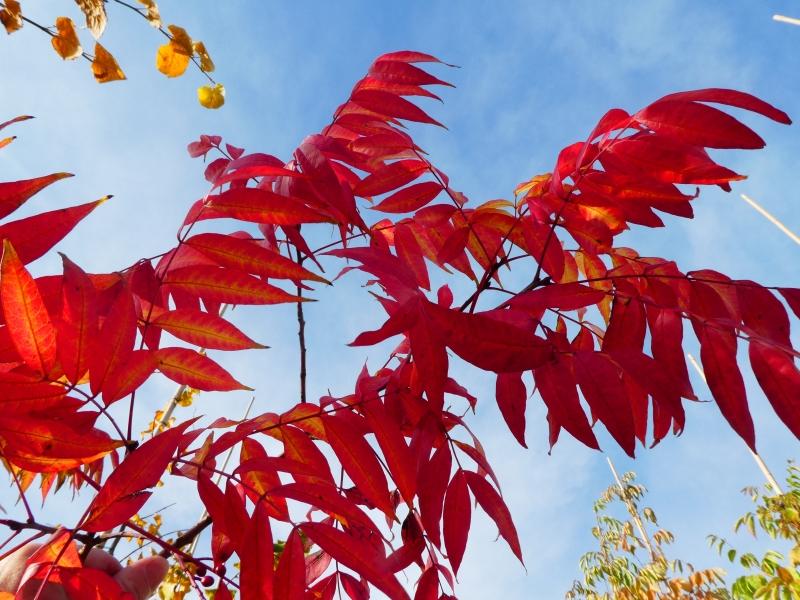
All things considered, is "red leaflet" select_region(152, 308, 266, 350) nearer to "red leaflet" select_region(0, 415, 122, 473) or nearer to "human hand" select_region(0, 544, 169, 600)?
"red leaflet" select_region(0, 415, 122, 473)

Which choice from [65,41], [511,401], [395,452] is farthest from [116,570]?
[65,41]

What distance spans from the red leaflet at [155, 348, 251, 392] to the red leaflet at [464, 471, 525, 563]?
28 centimetres

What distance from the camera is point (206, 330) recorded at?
530 mm

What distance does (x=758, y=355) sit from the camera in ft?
1.58

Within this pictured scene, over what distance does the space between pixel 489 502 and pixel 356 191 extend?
401 millimetres

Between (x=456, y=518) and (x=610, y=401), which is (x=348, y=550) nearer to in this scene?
(x=456, y=518)

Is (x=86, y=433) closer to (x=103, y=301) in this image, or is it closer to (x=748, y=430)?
(x=103, y=301)

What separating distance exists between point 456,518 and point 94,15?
1045mm

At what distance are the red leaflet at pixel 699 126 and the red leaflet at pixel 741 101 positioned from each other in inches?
0.4

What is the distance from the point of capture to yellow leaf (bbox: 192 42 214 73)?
1.12 metres

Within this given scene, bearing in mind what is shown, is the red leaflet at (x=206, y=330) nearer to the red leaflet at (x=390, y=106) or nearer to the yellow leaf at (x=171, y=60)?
the red leaflet at (x=390, y=106)

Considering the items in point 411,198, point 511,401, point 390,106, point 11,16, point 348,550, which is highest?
point 11,16

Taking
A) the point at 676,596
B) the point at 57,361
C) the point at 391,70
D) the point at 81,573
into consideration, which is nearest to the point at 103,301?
the point at 57,361

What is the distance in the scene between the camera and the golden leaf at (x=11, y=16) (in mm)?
983
